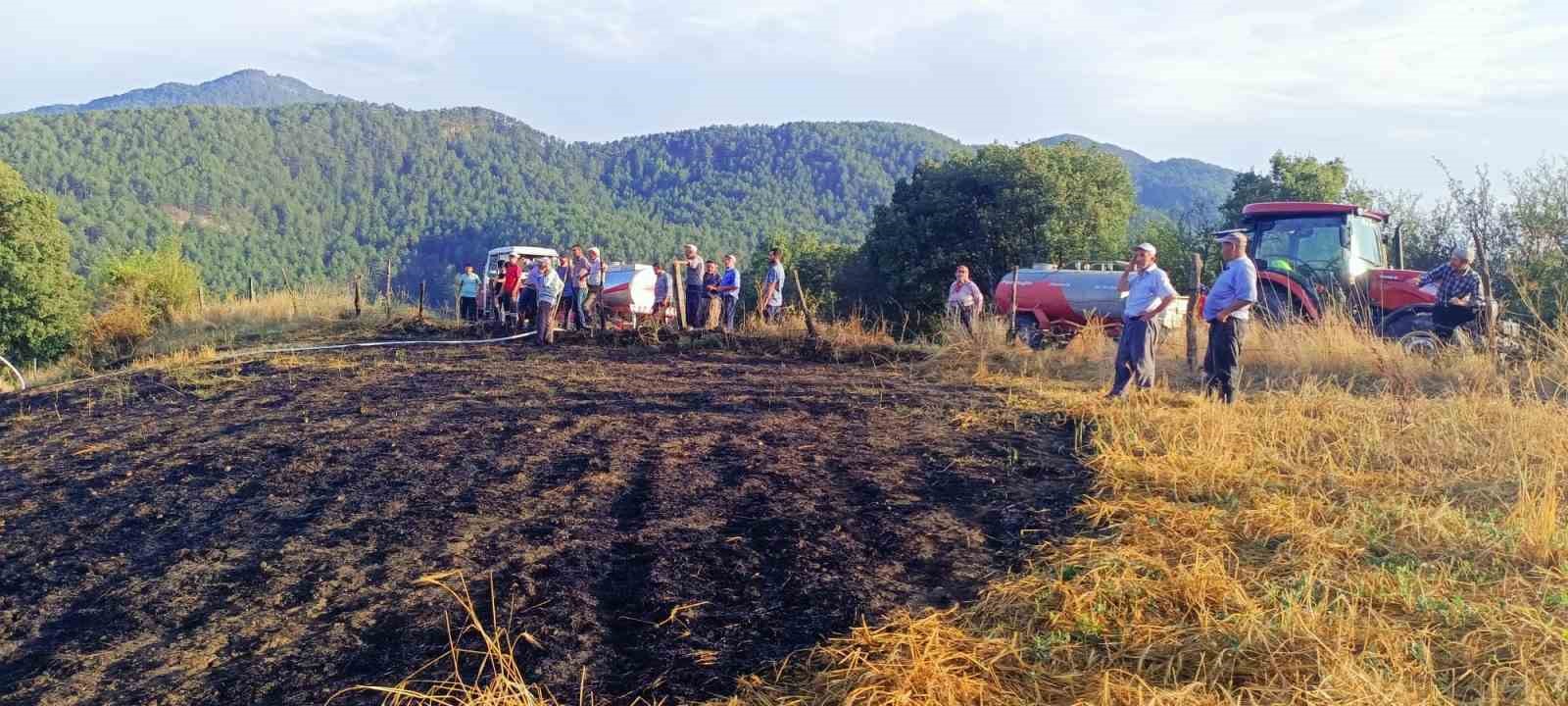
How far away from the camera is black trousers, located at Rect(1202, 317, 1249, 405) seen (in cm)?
763

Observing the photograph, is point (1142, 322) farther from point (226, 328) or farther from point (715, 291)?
point (226, 328)

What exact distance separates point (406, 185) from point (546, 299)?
530ft

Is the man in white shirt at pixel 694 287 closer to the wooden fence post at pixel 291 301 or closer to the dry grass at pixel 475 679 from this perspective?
the wooden fence post at pixel 291 301

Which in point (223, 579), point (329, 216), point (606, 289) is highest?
point (329, 216)

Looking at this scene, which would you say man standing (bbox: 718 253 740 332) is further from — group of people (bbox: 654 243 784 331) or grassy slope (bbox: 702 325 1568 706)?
grassy slope (bbox: 702 325 1568 706)

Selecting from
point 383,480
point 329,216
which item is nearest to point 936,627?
point 383,480

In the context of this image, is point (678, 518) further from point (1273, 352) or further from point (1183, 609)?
point (1273, 352)

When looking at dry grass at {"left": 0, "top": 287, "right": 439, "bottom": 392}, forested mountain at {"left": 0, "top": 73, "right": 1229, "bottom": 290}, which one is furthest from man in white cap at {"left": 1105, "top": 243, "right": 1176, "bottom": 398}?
forested mountain at {"left": 0, "top": 73, "right": 1229, "bottom": 290}

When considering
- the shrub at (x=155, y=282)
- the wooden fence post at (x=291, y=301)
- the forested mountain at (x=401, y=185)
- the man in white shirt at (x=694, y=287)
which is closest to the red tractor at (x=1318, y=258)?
the man in white shirt at (x=694, y=287)

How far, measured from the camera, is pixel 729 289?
49.9 ft

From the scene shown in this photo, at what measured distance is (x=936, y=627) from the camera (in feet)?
11.2

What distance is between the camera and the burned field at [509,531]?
3541 mm

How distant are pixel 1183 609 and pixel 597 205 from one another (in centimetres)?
16404

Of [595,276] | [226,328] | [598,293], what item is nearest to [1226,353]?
[598,293]
